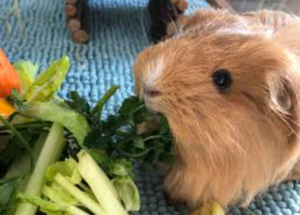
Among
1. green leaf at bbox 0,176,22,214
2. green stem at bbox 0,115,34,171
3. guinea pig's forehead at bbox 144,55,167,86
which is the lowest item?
green leaf at bbox 0,176,22,214

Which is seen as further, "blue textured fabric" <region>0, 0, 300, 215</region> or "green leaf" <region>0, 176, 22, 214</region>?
"blue textured fabric" <region>0, 0, 300, 215</region>

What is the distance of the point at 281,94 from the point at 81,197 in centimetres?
40

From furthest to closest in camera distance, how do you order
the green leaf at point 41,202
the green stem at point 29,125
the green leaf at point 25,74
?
1. the green leaf at point 25,74
2. the green stem at point 29,125
3. the green leaf at point 41,202

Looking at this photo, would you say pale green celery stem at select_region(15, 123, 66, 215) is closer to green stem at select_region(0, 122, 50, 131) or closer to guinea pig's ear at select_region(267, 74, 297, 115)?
green stem at select_region(0, 122, 50, 131)

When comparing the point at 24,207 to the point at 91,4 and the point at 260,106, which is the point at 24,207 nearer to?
the point at 260,106

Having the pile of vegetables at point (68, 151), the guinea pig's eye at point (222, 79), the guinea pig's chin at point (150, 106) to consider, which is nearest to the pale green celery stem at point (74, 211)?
the pile of vegetables at point (68, 151)

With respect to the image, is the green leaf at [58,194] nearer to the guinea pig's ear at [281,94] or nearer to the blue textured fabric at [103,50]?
the blue textured fabric at [103,50]

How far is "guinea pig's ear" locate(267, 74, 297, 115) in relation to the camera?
2.42 ft

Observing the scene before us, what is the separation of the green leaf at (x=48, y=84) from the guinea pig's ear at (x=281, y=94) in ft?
1.42

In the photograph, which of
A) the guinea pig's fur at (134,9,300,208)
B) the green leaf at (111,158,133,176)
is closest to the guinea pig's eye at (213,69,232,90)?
the guinea pig's fur at (134,9,300,208)

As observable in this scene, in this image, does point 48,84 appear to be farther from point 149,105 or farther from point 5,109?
point 149,105

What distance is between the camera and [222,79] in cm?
76

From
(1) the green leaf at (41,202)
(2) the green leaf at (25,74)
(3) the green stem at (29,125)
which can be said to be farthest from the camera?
(2) the green leaf at (25,74)

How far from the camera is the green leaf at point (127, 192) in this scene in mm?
794
